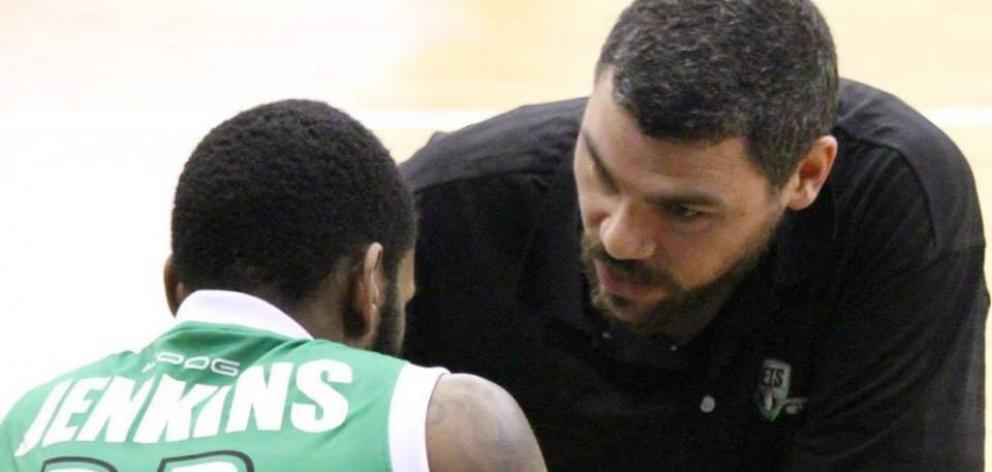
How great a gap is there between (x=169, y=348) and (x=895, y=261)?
680mm

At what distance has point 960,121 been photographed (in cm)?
353

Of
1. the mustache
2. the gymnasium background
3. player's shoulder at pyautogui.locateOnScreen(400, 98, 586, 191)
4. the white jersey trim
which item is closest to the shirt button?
the mustache

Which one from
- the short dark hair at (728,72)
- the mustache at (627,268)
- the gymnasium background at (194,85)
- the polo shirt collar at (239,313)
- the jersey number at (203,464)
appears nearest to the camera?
the jersey number at (203,464)

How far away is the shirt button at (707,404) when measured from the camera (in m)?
1.63

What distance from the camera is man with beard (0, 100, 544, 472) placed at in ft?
3.73

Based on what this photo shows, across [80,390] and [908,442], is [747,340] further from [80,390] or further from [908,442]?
[80,390]

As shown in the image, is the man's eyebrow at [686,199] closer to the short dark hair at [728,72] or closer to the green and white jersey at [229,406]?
the short dark hair at [728,72]

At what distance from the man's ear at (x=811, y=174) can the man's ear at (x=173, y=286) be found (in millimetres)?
526

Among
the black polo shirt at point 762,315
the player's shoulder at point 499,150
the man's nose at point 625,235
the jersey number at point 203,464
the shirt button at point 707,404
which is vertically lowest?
the shirt button at point 707,404

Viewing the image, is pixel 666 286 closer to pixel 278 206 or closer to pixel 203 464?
pixel 278 206

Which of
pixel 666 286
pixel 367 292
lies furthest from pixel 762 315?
pixel 367 292

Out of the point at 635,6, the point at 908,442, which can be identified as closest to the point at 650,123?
the point at 635,6

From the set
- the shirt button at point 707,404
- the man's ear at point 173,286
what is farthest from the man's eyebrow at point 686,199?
the man's ear at point 173,286

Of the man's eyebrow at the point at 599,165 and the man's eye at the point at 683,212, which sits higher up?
the man's eyebrow at the point at 599,165
